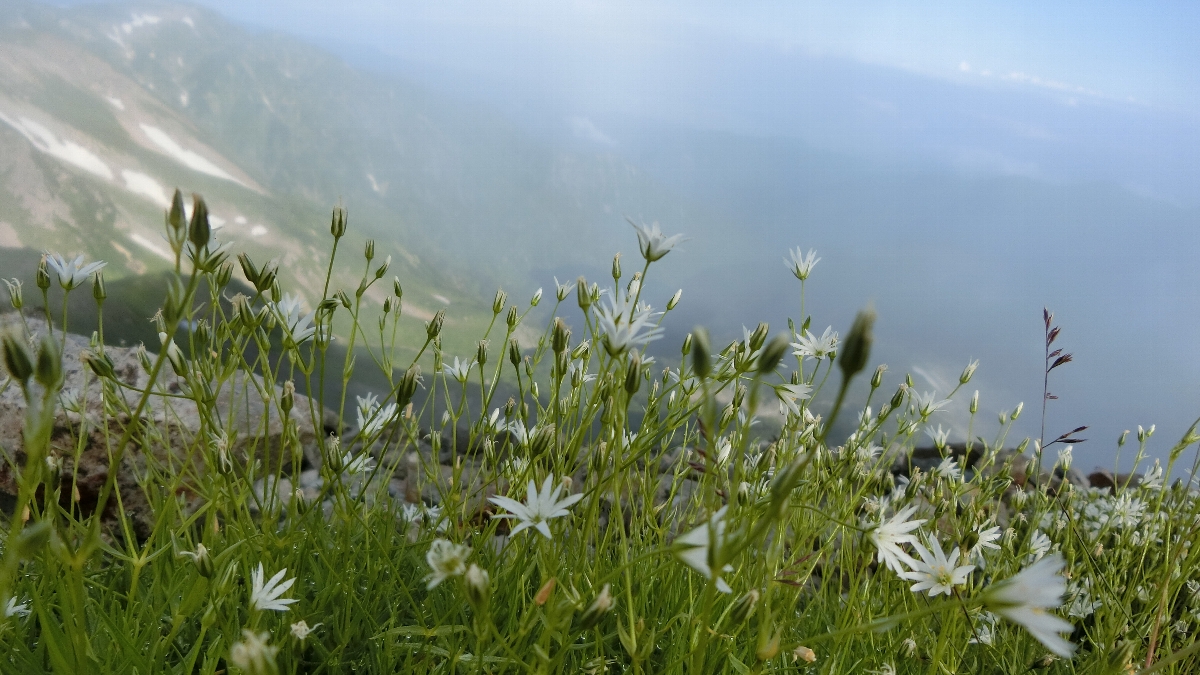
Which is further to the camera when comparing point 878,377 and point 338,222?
point 878,377

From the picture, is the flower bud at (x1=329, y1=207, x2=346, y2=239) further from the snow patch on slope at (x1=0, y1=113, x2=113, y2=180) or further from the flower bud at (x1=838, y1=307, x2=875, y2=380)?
the snow patch on slope at (x1=0, y1=113, x2=113, y2=180)

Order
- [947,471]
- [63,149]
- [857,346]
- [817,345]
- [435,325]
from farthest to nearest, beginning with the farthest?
[63,149], [947,471], [817,345], [435,325], [857,346]

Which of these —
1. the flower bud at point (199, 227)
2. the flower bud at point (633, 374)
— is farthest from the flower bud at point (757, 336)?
the flower bud at point (199, 227)

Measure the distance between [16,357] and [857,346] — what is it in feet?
2.16

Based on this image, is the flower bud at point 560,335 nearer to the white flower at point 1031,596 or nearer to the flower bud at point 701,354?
the flower bud at point 701,354

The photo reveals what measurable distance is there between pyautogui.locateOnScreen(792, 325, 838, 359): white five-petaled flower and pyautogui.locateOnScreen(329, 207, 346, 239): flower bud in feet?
2.81

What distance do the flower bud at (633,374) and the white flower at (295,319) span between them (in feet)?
1.78

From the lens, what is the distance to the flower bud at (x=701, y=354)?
0.58m

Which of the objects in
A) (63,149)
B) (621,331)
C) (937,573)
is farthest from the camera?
(63,149)

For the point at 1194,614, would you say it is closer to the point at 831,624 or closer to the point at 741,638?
the point at 831,624

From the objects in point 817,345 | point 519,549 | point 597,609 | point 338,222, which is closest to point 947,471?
point 817,345

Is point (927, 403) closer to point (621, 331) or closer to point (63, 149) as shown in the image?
point (621, 331)

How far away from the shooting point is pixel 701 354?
1.98 ft

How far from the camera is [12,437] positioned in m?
1.90
